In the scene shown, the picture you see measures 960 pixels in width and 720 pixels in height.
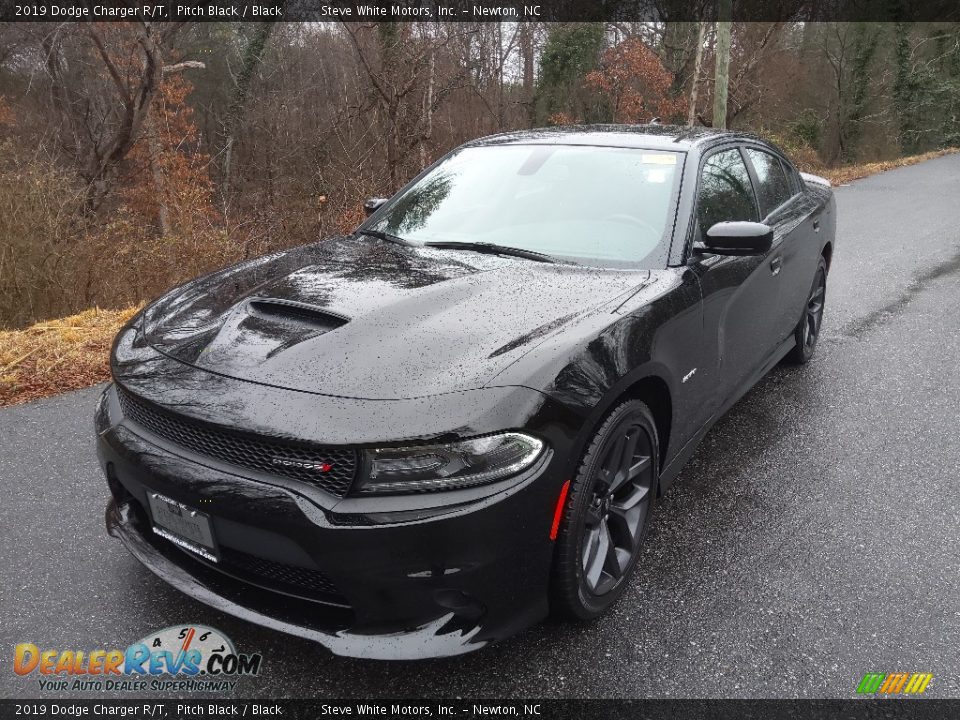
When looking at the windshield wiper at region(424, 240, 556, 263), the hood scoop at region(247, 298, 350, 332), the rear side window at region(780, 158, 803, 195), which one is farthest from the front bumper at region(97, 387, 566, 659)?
the rear side window at region(780, 158, 803, 195)

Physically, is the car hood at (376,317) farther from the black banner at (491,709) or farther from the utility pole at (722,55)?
the utility pole at (722,55)

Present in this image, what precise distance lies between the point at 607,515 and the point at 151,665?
1.55 metres

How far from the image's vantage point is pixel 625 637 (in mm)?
2449

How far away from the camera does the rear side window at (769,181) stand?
13.1 feet

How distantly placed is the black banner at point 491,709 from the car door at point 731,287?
137cm

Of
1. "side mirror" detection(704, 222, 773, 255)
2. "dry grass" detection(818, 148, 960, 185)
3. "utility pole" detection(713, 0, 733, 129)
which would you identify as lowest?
"dry grass" detection(818, 148, 960, 185)

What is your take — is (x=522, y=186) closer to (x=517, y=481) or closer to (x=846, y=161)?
(x=517, y=481)

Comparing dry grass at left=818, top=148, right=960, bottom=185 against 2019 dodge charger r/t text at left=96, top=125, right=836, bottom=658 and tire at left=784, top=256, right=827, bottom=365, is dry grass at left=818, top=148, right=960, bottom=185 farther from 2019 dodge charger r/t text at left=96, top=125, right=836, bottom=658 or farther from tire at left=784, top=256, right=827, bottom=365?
2019 dodge charger r/t text at left=96, top=125, right=836, bottom=658

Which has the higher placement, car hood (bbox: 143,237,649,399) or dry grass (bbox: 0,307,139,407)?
car hood (bbox: 143,237,649,399)

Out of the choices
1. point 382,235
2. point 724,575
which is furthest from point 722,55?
point 724,575

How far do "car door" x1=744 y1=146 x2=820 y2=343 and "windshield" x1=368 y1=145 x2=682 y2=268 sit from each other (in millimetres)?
938

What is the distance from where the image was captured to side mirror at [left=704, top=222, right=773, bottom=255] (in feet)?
9.48

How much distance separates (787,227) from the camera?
13.5 ft

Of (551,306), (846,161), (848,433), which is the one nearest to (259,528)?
(551,306)
